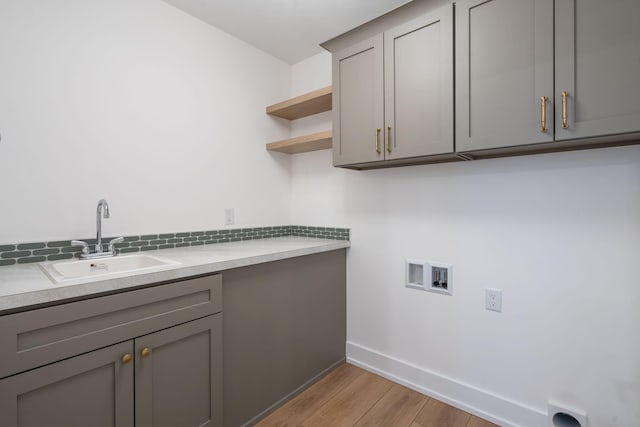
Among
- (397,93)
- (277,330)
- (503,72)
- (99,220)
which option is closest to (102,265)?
(99,220)

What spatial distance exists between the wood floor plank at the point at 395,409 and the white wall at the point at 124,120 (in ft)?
4.90

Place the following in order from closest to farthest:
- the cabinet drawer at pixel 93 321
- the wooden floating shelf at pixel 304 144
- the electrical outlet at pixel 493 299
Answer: the cabinet drawer at pixel 93 321
the electrical outlet at pixel 493 299
the wooden floating shelf at pixel 304 144

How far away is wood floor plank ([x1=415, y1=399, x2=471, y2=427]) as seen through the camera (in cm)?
167

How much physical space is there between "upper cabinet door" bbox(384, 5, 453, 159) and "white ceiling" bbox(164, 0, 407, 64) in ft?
1.30

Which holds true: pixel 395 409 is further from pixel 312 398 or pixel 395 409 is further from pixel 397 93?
pixel 397 93

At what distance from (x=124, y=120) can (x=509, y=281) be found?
2.28m

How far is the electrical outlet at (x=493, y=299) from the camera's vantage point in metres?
1.66

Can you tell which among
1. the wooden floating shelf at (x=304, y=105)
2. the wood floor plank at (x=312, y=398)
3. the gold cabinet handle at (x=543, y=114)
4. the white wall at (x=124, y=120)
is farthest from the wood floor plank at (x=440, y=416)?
the wooden floating shelf at (x=304, y=105)

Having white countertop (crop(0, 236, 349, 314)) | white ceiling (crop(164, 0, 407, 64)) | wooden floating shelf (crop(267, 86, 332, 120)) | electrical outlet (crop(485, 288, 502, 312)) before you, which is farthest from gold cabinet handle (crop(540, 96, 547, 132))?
white countertop (crop(0, 236, 349, 314))

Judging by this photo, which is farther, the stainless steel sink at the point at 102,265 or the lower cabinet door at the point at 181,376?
the stainless steel sink at the point at 102,265

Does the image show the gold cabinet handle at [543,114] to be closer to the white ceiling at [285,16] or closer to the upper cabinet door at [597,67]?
the upper cabinet door at [597,67]

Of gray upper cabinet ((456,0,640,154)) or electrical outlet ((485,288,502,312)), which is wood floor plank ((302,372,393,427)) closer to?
electrical outlet ((485,288,502,312))

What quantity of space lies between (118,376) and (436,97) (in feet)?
5.99

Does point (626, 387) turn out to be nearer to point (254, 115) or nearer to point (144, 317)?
point (144, 317)
